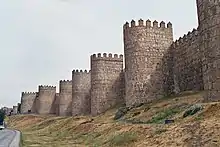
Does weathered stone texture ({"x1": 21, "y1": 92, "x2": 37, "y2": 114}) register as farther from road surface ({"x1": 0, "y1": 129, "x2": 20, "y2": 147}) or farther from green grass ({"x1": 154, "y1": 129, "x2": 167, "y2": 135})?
green grass ({"x1": 154, "y1": 129, "x2": 167, "y2": 135})

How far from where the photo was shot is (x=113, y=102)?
37625 mm

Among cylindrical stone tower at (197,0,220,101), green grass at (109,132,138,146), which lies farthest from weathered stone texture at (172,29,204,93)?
green grass at (109,132,138,146)

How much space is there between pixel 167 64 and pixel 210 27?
14.8 m

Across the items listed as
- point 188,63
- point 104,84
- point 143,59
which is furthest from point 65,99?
point 188,63

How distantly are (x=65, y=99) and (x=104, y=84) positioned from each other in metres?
19.3

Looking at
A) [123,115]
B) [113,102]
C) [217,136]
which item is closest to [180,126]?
[217,136]

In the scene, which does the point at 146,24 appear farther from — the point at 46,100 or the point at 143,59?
the point at 46,100

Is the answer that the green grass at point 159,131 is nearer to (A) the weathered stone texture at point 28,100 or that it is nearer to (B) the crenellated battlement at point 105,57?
(B) the crenellated battlement at point 105,57

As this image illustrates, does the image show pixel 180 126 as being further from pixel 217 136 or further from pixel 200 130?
pixel 217 136

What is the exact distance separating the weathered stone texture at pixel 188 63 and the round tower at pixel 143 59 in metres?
1.34

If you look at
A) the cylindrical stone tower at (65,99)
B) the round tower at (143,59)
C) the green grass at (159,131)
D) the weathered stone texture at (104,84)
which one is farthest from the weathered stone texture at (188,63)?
the cylindrical stone tower at (65,99)

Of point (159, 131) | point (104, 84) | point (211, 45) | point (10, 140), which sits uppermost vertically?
point (211, 45)

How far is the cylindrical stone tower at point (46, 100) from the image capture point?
63500 mm

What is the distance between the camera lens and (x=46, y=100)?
2525 inches
